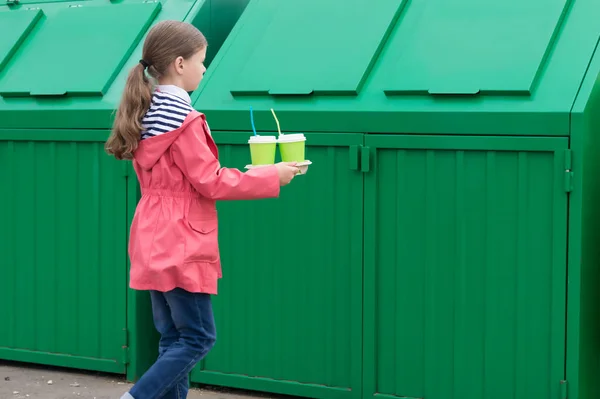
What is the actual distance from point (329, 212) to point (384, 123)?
42 centimetres

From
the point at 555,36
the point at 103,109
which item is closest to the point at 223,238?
the point at 103,109

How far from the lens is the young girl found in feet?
9.68

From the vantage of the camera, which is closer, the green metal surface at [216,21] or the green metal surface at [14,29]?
the green metal surface at [216,21]

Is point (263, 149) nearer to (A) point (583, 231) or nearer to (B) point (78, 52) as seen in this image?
(A) point (583, 231)

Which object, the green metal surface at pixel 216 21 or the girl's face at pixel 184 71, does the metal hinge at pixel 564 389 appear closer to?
the girl's face at pixel 184 71

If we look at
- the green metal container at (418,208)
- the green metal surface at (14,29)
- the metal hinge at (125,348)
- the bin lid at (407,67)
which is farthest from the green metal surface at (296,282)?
the green metal surface at (14,29)

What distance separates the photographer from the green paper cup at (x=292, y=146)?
3061 mm

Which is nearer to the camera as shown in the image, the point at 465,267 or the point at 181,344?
the point at 181,344

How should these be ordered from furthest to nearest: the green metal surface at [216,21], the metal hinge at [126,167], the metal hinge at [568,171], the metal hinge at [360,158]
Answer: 1. the green metal surface at [216,21]
2. the metal hinge at [126,167]
3. the metal hinge at [360,158]
4. the metal hinge at [568,171]

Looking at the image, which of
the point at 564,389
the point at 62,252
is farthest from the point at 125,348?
the point at 564,389

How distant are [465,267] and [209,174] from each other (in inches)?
41.8

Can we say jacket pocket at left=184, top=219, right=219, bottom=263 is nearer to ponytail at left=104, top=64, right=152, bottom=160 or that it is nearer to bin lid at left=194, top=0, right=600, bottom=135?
ponytail at left=104, top=64, right=152, bottom=160

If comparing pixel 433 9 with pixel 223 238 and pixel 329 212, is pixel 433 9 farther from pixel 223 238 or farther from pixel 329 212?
pixel 223 238

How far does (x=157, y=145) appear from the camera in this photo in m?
2.96
